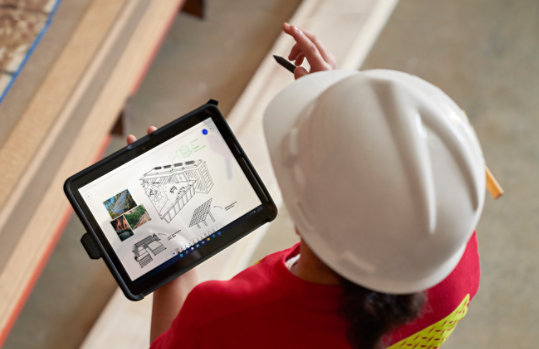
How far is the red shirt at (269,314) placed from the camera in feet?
2.62

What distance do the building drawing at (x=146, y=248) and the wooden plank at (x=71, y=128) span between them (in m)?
0.53

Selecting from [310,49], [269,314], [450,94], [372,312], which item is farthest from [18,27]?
[450,94]

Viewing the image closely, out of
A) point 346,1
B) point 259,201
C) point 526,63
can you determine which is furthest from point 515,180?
point 259,201

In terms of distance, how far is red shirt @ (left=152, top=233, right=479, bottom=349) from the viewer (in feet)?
2.62

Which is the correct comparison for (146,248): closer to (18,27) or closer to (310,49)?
(310,49)

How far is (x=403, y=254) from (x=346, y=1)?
1803 mm

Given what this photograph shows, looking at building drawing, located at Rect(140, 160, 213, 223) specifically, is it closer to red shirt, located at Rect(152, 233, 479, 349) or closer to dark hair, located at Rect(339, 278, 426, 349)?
red shirt, located at Rect(152, 233, 479, 349)

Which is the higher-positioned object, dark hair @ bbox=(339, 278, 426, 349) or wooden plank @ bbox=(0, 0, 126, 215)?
wooden plank @ bbox=(0, 0, 126, 215)

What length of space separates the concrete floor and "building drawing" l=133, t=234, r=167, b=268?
1.06 metres

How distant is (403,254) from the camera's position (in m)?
0.74

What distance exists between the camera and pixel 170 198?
3.66 ft

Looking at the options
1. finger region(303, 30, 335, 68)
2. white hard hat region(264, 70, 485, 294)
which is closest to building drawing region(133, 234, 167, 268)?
white hard hat region(264, 70, 485, 294)

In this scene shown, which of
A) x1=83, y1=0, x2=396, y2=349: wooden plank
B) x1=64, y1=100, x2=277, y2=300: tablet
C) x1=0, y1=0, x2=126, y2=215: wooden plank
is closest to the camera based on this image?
x1=64, y1=100, x2=277, y2=300: tablet

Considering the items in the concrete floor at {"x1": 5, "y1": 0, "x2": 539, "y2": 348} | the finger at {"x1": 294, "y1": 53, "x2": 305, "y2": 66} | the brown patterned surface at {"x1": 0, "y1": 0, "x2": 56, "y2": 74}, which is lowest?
the concrete floor at {"x1": 5, "y1": 0, "x2": 539, "y2": 348}
